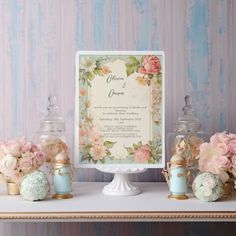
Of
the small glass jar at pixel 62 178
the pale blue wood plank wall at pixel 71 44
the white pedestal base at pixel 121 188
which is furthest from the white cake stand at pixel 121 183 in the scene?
the pale blue wood plank wall at pixel 71 44

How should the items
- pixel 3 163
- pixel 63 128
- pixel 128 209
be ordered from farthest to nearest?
1. pixel 63 128
2. pixel 3 163
3. pixel 128 209

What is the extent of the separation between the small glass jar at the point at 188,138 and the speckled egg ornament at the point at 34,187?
0.47m

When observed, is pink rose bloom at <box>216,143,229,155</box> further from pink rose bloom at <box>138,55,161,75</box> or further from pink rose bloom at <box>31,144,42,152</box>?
pink rose bloom at <box>31,144,42,152</box>

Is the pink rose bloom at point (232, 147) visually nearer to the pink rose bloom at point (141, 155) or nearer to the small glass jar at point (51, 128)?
the pink rose bloom at point (141, 155)

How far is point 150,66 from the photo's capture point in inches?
56.4

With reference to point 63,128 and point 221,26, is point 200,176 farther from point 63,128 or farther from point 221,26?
point 221,26

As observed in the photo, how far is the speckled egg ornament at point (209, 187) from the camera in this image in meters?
1.28

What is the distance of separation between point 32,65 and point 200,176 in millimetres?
796

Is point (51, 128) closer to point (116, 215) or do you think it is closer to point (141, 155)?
point (141, 155)

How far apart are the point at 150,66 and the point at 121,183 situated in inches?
15.6

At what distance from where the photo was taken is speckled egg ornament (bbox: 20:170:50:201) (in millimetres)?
1277

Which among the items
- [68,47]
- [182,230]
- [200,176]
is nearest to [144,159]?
[200,176]

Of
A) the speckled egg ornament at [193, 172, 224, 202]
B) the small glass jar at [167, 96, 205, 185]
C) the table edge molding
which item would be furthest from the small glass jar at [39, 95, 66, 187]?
the speckled egg ornament at [193, 172, 224, 202]

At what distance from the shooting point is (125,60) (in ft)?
4.73
